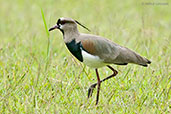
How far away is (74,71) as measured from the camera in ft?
17.9

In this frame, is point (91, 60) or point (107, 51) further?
point (107, 51)

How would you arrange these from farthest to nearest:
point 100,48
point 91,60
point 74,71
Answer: point 74,71 < point 100,48 < point 91,60

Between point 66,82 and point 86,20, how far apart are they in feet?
11.2

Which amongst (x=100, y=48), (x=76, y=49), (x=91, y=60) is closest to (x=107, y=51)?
(x=100, y=48)

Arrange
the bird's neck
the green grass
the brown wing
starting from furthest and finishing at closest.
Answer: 1. the bird's neck
2. the brown wing
3. the green grass

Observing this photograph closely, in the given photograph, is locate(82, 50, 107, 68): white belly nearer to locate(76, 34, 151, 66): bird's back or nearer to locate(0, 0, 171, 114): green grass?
locate(76, 34, 151, 66): bird's back

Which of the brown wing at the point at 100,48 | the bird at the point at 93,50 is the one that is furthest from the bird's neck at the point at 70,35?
the brown wing at the point at 100,48

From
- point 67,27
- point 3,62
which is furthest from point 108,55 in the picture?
point 3,62

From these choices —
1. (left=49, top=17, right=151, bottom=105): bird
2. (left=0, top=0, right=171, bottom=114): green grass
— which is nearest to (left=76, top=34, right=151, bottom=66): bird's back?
(left=49, top=17, right=151, bottom=105): bird

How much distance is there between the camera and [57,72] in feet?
17.9

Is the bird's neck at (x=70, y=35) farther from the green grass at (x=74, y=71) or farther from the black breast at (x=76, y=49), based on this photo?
the green grass at (x=74, y=71)

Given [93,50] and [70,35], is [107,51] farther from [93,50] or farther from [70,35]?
[70,35]

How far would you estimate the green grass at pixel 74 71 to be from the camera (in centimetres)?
446

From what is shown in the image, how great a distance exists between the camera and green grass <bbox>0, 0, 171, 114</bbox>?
4461 mm
